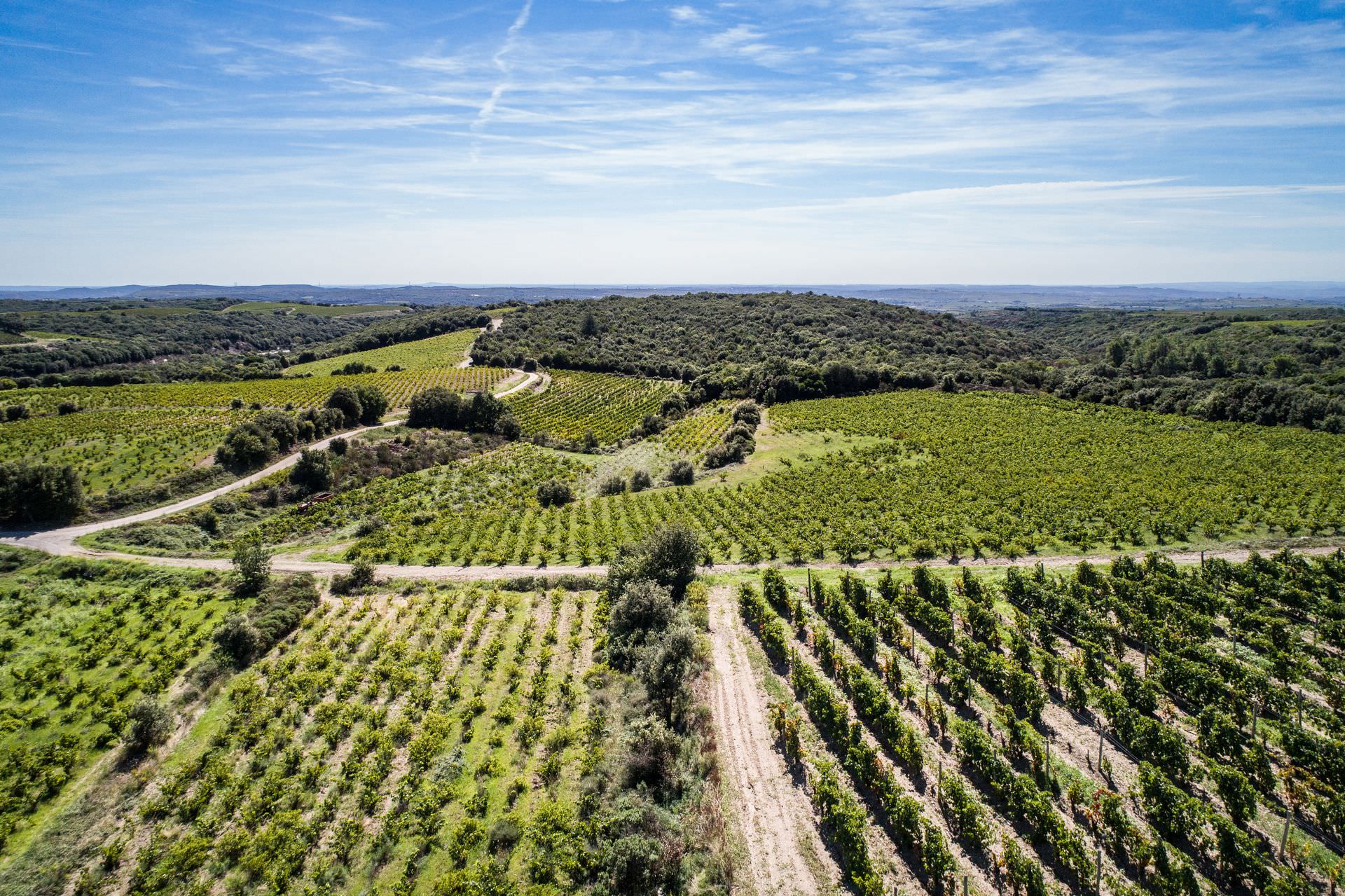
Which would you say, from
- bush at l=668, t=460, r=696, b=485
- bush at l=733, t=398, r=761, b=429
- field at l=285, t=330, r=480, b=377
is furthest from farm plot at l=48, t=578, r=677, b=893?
field at l=285, t=330, r=480, b=377

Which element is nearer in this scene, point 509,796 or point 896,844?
point 896,844

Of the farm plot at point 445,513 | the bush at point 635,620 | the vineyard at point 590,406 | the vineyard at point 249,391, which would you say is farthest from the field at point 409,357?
the bush at point 635,620

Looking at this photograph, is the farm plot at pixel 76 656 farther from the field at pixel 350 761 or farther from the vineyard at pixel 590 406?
the vineyard at pixel 590 406

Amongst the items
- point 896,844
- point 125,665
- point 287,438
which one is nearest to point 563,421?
point 287,438

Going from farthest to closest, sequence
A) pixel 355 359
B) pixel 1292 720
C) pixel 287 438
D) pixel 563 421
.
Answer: pixel 355 359
pixel 563 421
pixel 287 438
pixel 1292 720

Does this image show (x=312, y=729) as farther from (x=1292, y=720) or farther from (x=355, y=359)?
(x=355, y=359)

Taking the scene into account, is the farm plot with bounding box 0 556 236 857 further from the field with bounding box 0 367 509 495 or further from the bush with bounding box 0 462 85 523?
the field with bounding box 0 367 509 495

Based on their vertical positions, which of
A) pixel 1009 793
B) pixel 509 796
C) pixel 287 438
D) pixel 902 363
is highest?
pixel 902 363
